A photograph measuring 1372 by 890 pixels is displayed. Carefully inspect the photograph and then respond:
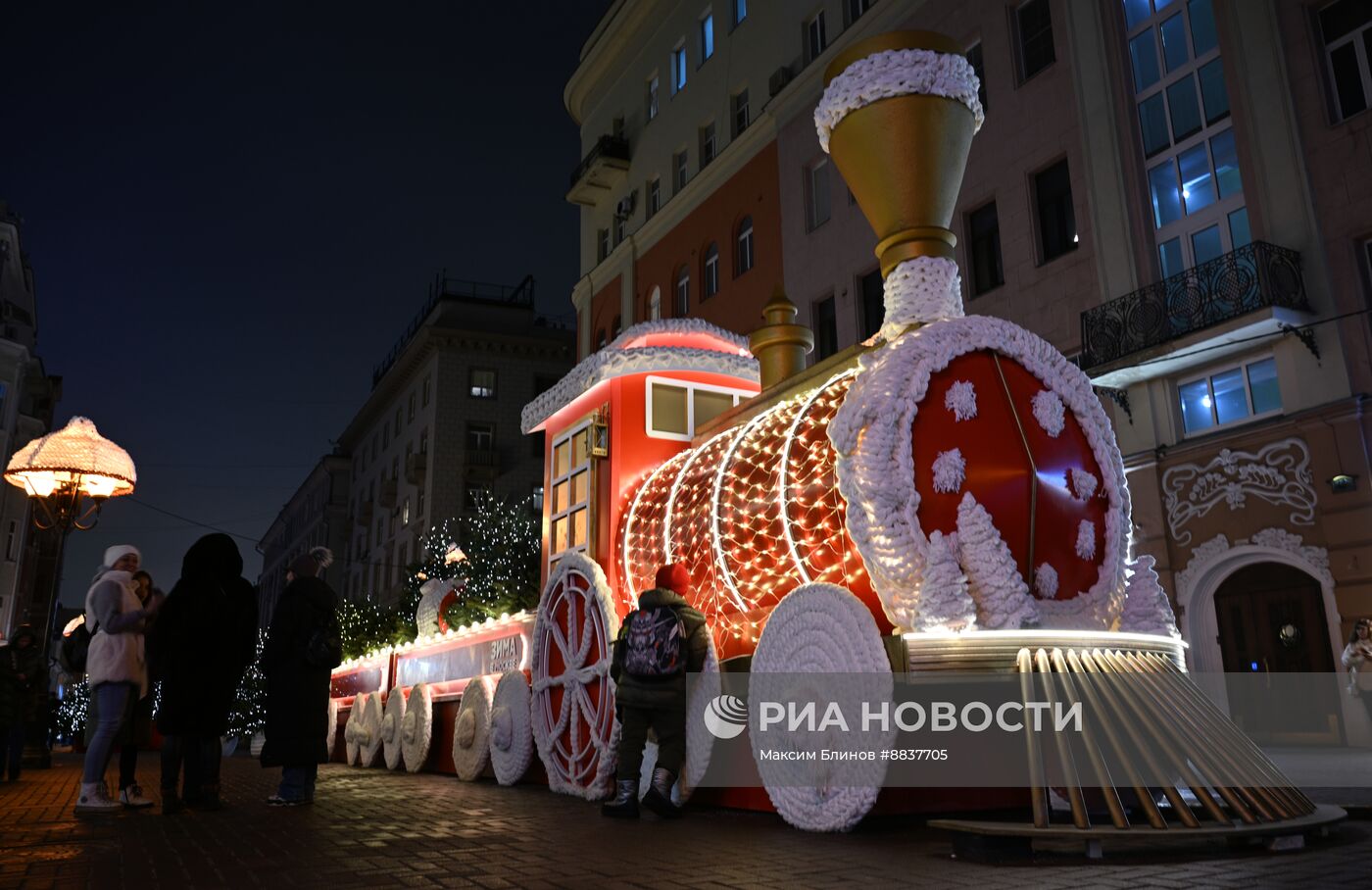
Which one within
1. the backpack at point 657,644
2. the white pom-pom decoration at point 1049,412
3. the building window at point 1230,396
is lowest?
the backpack at point 657,644

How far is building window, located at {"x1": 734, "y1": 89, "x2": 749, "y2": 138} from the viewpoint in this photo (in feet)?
77.8

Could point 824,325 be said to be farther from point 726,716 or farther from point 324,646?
point 726,716

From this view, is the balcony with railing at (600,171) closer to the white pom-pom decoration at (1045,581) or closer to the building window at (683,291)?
the building window at (683,291)

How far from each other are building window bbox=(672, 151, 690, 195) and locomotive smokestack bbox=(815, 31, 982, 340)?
21.1 metres

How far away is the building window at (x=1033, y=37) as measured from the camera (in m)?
16.2

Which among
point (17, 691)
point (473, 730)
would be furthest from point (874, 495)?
point (17, 691)

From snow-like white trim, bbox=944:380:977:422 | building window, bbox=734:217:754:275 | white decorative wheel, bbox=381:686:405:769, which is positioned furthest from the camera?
building window, bbox=734:217:754:275

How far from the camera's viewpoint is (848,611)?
4.25 m

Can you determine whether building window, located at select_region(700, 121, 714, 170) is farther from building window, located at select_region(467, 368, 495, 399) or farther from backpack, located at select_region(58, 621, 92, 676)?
backpack, located at select_region(58, 621, 92, 676)

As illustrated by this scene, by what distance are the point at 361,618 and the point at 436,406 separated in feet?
68.7

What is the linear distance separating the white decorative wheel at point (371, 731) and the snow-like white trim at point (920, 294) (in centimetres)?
867

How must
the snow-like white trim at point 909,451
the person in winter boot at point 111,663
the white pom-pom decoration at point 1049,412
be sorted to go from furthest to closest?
the person in winter boot at point 111,663, the white pom-pom decoration at point 1049,412, the snow-like white trim at point 909,451

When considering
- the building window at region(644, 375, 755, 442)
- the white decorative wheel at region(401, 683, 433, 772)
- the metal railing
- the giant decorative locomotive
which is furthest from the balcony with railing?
the building window at region(644, 375, 755, 442)

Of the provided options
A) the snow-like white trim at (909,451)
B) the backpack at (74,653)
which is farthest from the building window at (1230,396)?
the backpack at (74,653)
